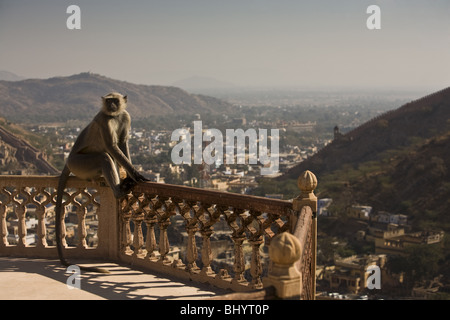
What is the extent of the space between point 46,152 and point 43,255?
68842 mm

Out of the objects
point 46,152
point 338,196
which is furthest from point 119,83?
point 338,196

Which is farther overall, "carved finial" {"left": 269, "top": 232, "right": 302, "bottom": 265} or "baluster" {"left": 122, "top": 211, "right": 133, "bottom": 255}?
"baluster" {"left": 122, "top": 211, "right": 133, "bottom": 255}

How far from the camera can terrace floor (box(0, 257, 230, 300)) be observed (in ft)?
15.2

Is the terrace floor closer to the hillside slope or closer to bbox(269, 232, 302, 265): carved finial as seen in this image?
bbox(269, 232, 302, 265): carved finial

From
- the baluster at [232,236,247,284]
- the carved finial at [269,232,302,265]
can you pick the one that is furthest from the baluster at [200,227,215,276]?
the carved finial at [269,232,302,265]

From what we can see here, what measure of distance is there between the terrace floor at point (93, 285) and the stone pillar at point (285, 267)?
2.03 m

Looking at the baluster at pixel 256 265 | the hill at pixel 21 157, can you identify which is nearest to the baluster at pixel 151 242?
the baluster at pixel 256 265

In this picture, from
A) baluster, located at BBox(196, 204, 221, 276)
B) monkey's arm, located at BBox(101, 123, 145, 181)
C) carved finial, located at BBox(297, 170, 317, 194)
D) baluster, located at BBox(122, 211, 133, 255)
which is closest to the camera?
carved finial, located at BBox(297, 170, 317, 194)

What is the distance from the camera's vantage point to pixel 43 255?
5828 millimetres

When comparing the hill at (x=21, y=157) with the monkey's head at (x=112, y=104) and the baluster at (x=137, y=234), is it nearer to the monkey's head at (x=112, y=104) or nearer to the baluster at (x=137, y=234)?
the baluster at (x=137, y=234)

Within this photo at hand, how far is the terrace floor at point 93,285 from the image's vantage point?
4637 mm

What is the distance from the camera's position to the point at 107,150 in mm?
5234
